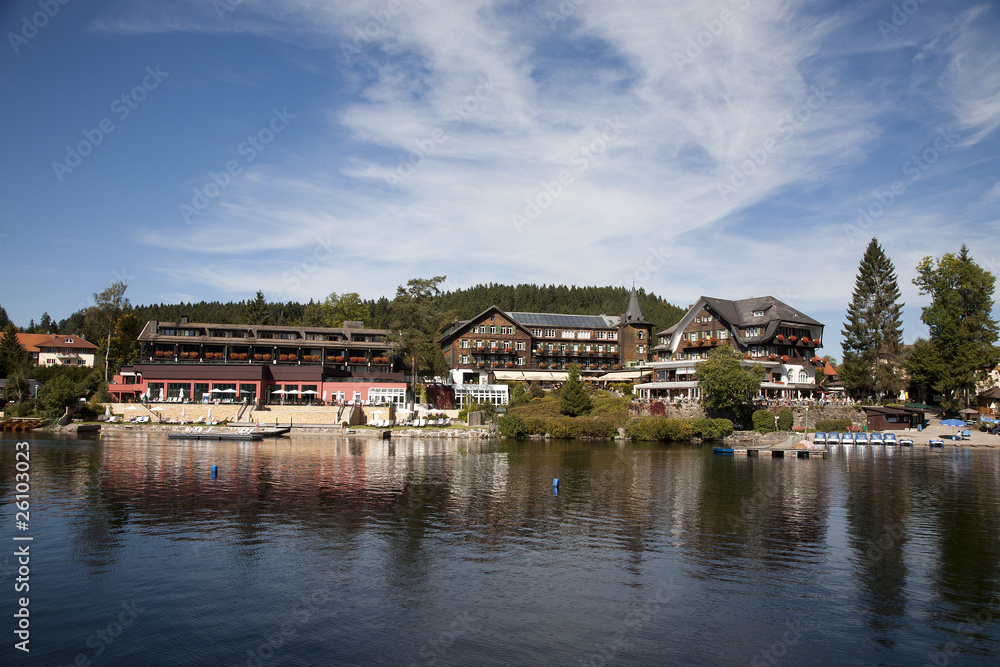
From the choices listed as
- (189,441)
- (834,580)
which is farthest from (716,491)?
(189,441)

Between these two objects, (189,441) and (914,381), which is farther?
(914,381)

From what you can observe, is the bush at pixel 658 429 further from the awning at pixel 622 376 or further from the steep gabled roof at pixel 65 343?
the steep gabled roof at pixel 65 343

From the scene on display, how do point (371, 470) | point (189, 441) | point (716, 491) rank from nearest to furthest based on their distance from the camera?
point (716, 491) < point (371, 470) < point (189, 441)

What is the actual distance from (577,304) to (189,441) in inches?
4612

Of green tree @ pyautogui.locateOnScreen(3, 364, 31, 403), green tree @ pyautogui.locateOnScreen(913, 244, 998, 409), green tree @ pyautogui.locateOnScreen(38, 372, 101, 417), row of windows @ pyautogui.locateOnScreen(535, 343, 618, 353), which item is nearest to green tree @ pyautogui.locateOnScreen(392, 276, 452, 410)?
row of windows @ pyautogui.locateOnScreen(535, 343, 618, 353)

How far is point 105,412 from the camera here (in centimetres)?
7338

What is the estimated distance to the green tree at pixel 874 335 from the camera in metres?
75.8

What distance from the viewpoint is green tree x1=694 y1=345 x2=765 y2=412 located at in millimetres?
65688

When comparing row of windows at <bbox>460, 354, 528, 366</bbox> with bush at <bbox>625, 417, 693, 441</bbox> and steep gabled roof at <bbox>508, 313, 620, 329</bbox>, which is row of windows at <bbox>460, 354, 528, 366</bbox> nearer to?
steep gabled roof at <bbox>508, 313, 620, 329</bbox>

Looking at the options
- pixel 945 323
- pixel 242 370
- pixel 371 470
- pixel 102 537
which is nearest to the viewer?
pixel 102 537

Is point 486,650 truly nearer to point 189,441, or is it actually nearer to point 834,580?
point 834,580

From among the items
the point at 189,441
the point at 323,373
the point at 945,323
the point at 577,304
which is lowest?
the point at 189,441

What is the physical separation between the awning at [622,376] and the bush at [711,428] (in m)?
24.6

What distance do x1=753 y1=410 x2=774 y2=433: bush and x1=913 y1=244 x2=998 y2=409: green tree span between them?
20.7 metres
